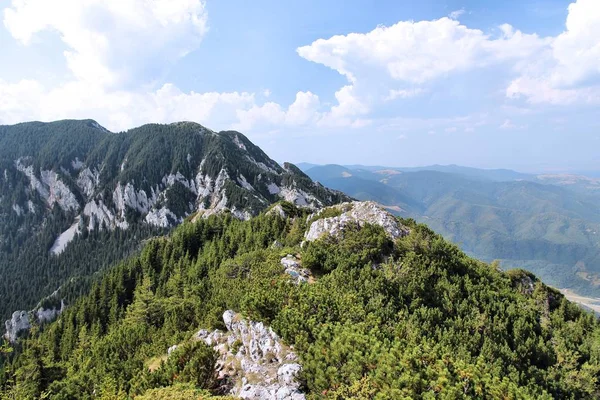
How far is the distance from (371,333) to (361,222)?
90.5 ft

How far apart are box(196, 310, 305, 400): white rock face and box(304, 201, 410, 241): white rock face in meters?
20.8

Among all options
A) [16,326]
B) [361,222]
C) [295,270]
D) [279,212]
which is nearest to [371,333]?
[295,270]

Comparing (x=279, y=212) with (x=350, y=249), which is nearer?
(x=350, y=249)

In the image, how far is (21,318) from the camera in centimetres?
15225

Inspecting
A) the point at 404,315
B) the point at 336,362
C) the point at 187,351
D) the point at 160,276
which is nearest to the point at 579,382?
the point at 404,315

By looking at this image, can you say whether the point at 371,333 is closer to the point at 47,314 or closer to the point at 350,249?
the point at 350,249

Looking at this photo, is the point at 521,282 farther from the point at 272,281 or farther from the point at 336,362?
the point at 336,362

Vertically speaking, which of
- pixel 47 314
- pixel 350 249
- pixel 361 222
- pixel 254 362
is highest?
pixel 361 222

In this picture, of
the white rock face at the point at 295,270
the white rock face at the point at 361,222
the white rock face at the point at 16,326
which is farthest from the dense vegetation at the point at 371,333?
the white rock face at the point at 16,326

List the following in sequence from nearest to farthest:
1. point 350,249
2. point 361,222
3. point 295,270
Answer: point 295,270 → point 350,249 → point 361,222

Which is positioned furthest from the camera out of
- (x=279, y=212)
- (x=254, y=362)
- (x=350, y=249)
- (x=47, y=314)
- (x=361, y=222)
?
(x=47, y=314)

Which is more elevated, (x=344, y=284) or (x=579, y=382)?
(x=344, y=284)

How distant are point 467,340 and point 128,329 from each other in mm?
42491

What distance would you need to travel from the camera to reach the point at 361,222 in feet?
167
